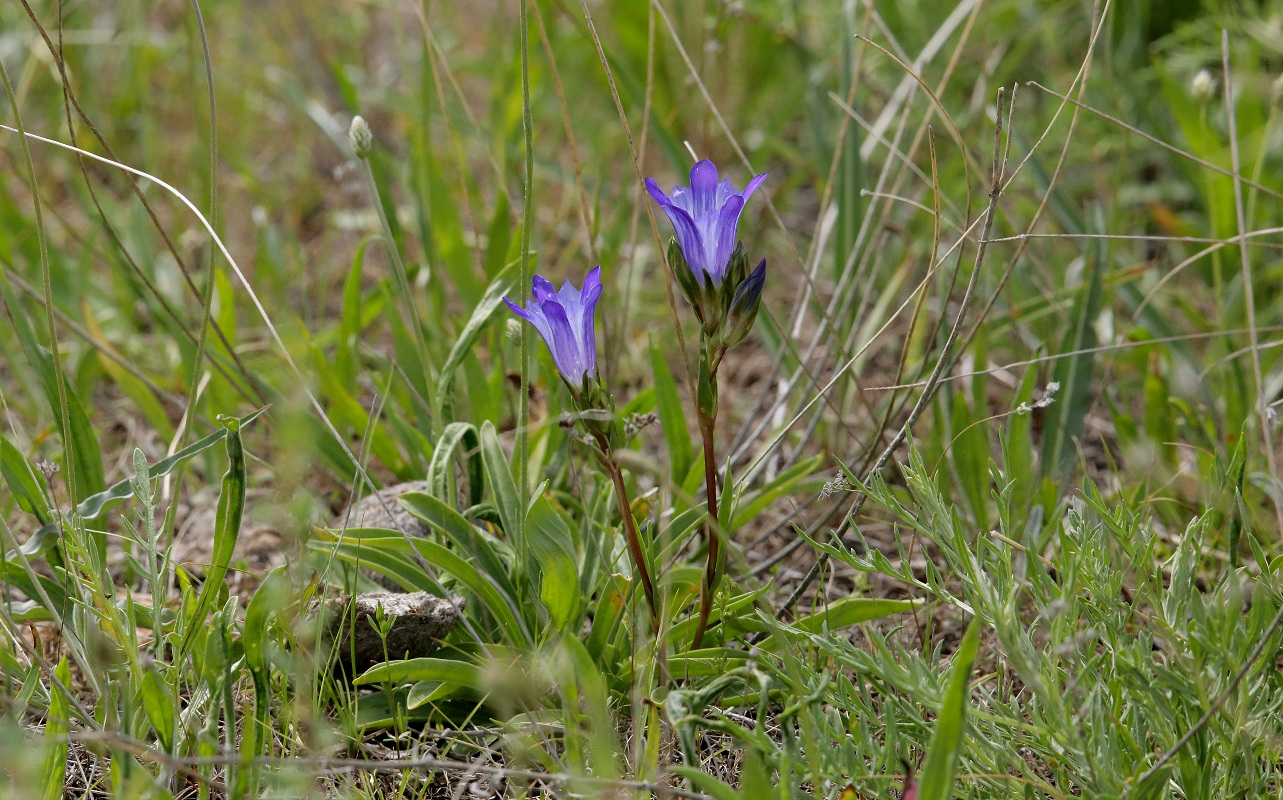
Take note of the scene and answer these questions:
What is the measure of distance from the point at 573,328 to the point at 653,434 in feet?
3.23

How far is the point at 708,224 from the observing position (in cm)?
121

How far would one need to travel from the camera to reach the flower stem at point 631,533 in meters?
1.26

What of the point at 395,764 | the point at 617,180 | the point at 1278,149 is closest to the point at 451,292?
the point at 617,180

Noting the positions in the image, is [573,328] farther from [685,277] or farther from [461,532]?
[461,532]

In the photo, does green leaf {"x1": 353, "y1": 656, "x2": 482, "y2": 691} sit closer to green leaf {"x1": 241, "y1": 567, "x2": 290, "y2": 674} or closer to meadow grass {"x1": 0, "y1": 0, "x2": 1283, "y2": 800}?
meadow grass {"x1": 0, "y1": 0, "x2": 1283, "y2": 800}

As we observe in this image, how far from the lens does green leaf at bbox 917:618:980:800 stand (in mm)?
968

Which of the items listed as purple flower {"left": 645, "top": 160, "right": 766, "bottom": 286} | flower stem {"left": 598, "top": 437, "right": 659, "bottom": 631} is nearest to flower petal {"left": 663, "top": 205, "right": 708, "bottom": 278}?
purple flower {"left": 645, "top": 160, "right": 766, "bottom": 286}

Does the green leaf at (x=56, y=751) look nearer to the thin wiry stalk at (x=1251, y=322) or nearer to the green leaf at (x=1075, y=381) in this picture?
the thin wiry stalk at (x=1251, y=322)

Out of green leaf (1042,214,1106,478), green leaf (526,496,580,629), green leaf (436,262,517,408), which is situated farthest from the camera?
green leaf (1042,214,1106,478)

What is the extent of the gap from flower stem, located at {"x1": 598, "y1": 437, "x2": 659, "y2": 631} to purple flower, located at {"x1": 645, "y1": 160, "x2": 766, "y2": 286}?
→ 0.24 metres

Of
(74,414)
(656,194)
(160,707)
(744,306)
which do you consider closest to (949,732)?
(744,306)

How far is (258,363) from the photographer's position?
6.60ft

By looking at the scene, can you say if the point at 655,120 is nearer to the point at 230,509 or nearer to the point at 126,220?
the point at 230,509

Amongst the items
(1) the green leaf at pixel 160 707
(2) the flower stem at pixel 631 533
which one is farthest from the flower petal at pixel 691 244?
(1) the green leaf at pixel 160 707
